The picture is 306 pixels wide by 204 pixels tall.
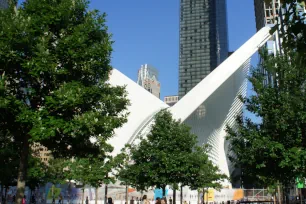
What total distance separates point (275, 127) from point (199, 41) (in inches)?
6775

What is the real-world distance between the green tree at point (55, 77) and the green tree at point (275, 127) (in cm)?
799

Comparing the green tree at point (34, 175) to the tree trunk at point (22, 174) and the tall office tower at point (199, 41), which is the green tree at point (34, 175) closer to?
the tree trunk at point (22, 174)

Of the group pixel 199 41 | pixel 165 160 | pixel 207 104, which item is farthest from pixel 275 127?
pixel 199 41

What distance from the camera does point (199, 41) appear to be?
18612cm

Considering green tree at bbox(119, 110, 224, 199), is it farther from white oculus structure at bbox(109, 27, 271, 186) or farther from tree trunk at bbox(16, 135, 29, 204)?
white oculus structure at bbox(109, 27, 271, 186)

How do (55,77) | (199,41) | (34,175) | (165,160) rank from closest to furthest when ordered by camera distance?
(55,77), (165,160), (34,175), (199,41)

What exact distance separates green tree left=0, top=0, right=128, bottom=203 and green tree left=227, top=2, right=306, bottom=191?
799 cm

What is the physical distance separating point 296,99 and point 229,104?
1473 inches

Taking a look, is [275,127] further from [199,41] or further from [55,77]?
[199,41]

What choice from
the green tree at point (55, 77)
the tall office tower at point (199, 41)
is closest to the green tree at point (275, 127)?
the green tree at point (55, 77)

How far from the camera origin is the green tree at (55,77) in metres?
13.2

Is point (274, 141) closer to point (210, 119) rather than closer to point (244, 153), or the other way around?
point (244, 153)

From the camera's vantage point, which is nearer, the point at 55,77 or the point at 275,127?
the point at 55,77

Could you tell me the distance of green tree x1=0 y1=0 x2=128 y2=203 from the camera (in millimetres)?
13172
